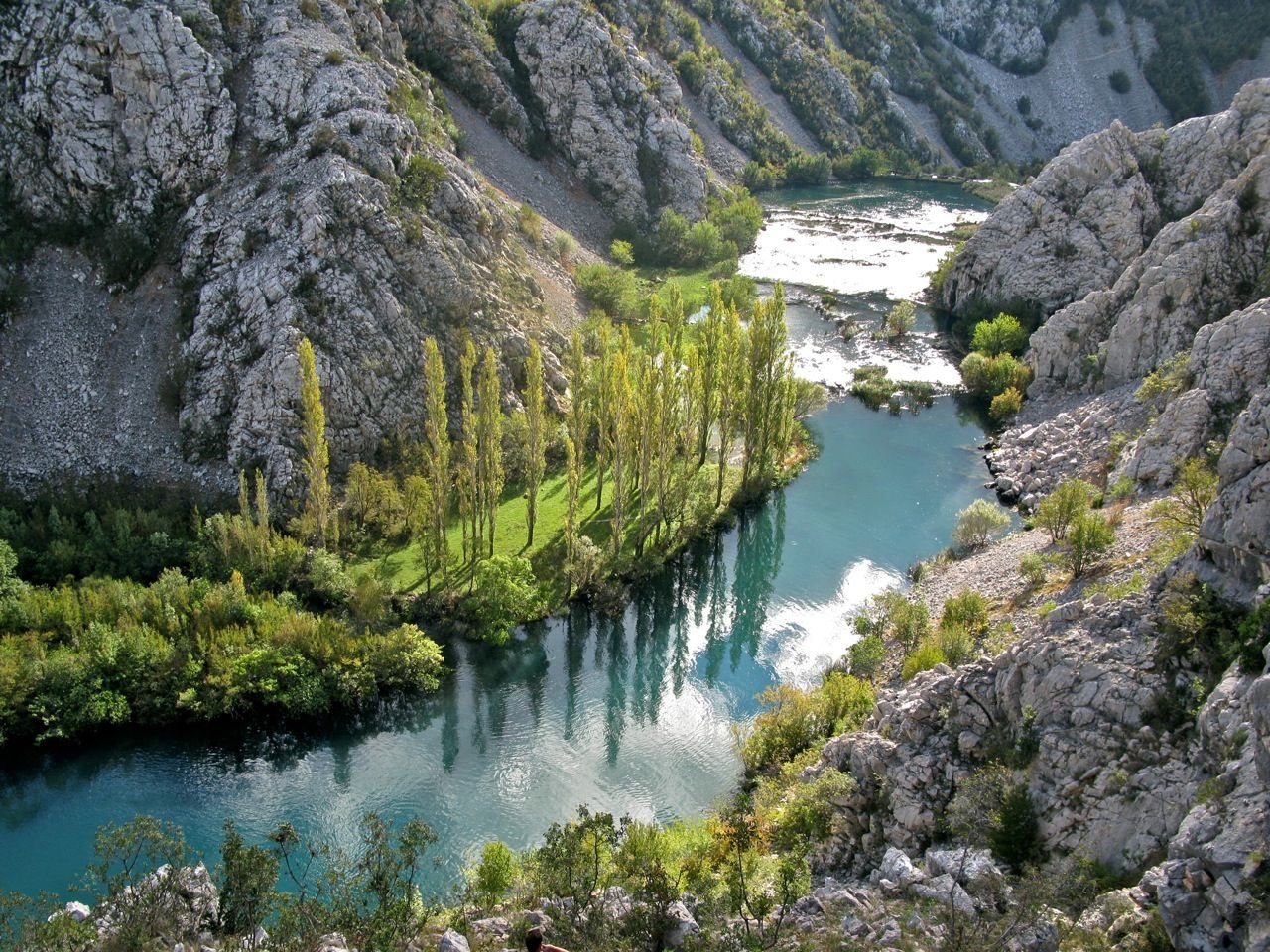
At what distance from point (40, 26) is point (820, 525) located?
52.8 meters

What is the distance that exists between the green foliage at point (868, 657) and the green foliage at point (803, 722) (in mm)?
2344

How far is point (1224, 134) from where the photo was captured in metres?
72.9

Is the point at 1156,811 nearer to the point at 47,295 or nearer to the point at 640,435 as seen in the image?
the point at 640,435

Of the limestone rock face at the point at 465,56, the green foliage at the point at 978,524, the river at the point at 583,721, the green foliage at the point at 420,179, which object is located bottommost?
the river at the point at 583,721

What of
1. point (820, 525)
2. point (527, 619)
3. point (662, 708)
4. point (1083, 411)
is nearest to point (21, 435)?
point (527, 619)

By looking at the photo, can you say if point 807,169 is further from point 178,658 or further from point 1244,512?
point 1244,512

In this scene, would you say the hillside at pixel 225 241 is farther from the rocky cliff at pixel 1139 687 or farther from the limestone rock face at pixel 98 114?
the rocky cliff at pixel 1139 687

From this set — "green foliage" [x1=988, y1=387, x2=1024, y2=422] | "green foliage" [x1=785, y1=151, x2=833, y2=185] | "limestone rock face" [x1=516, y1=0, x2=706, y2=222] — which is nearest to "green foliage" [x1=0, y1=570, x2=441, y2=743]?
"green foliage" [x1=988, y1=387, x2=1024, y2=422]

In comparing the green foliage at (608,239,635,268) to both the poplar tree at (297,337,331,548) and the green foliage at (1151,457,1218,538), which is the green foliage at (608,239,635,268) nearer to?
the poplar tree at (297,337,331,548)

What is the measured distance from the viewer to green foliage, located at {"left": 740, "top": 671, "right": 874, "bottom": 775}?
37.8 meters

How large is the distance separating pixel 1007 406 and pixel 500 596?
1619 inches

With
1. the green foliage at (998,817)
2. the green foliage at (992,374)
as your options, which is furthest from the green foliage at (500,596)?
the green foliage at (992,374)

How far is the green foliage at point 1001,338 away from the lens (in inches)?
3036

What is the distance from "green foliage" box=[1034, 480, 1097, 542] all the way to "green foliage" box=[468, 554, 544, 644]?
2409 cm
